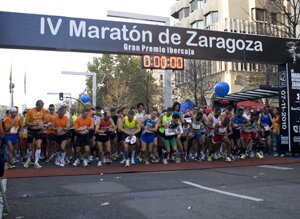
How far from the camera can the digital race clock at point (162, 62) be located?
1305 centimetres

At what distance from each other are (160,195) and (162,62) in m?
7.03

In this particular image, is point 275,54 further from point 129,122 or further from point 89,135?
point 89,135

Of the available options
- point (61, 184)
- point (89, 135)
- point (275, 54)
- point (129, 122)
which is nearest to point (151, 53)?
point (129, 122)

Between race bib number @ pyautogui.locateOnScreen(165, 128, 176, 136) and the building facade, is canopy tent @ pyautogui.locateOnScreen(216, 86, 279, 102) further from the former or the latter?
the building facade

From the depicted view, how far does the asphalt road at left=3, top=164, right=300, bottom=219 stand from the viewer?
570cm

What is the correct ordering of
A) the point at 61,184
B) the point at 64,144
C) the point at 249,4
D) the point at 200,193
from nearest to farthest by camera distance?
the point at 200,193 → the point at 61,184 → the point at 64,144 → the point at 249,4

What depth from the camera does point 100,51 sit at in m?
12.6

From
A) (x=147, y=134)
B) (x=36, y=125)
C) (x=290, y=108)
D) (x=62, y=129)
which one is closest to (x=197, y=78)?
(x=290, y=108)

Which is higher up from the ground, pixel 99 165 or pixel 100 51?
pixel 100 51

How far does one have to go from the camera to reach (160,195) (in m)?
7.07

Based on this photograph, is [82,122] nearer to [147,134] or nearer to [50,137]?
[50,137]

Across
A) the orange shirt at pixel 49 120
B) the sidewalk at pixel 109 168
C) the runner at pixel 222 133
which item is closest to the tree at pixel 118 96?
the runner at pixel 222 133

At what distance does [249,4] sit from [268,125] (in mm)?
32382

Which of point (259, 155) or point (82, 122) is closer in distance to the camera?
point (82, 122)
